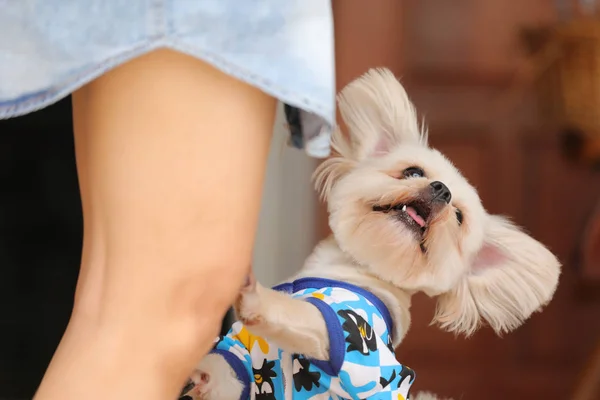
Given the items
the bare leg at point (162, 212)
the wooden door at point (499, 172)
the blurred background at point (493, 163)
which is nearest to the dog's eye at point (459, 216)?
the bare leg at point (162, 212)

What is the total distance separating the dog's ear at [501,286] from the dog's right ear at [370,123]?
198mm

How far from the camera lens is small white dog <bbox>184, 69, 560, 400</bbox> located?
0.82 metres

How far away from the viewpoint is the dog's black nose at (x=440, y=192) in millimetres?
971

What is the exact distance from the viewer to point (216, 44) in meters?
0.54

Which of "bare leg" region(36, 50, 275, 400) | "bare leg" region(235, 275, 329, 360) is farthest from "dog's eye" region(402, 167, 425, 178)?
"bare leg" region(36, 50, 275, 400)

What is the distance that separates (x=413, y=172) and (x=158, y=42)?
0.57m

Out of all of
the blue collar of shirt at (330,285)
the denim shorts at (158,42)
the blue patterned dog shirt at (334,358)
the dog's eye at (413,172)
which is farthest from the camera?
the dog's eye at (413,172)

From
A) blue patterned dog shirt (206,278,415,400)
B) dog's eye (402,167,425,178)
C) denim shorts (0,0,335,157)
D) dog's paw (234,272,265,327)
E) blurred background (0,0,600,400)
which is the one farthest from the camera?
blurred background (0,0,600,400)

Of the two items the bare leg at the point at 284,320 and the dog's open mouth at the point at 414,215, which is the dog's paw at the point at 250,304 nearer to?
the bare leg at the point at 284,320

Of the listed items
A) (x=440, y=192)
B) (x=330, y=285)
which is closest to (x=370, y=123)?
(x=440, y=192)

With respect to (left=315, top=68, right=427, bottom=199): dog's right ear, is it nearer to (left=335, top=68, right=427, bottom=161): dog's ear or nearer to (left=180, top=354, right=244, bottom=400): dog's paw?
(left=335, top=68, right=427, bottom=161): dog's ear

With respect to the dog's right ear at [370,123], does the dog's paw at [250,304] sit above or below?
below

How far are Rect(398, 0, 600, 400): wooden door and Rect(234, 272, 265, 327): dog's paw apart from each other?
60.9 inches

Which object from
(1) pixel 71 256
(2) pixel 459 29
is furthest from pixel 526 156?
(1) pixel 71 256
